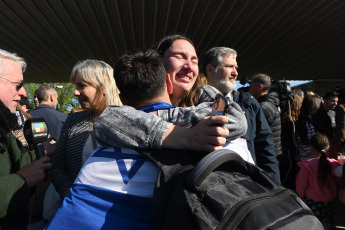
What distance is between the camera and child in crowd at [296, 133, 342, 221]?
12.4 feet

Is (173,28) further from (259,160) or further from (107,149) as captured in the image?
(107,149)

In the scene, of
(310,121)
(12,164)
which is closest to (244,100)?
(12,164)

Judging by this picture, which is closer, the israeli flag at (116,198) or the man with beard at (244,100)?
the israeli flag at (116,198)

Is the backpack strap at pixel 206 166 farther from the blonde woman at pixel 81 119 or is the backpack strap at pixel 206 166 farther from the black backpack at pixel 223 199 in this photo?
the blonde woman at pixel 81 119

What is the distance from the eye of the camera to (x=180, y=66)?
5.83 feet

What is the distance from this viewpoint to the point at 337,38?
7430 mm

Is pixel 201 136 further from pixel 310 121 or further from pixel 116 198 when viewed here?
pixel 310 121

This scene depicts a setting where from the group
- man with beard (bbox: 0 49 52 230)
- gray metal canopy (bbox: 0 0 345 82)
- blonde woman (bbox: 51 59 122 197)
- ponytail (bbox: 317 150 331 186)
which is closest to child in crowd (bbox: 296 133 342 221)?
ponytail (bbox: 317 150 331 186)

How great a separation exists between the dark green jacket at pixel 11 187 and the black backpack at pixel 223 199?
3.56 feet

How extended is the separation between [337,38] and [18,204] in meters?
8.43

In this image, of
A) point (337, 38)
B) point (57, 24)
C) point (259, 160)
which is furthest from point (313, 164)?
point (57, 24)

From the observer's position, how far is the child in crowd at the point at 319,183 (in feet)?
12.4

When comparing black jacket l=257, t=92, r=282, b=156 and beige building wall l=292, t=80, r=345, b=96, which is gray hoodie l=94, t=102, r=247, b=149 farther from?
beige building wall l=292, t=80, r=345, b=96

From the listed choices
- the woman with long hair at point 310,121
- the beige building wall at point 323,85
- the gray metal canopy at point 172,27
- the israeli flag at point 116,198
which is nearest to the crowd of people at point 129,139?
the israeli flag at point 116,198
